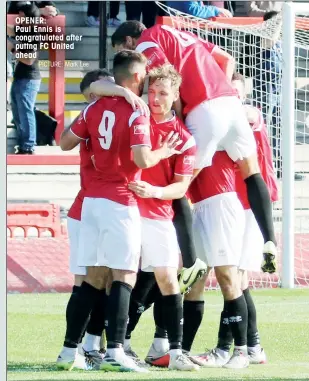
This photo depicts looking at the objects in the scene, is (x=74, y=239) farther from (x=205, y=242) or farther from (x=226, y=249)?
(x=226, y=249)

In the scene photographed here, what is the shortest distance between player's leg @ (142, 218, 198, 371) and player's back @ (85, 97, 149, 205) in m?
0.21

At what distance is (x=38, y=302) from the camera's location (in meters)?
9.36

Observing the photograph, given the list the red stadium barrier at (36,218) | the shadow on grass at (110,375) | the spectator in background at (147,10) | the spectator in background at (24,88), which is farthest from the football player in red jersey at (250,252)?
the spectator in background at (147,10)

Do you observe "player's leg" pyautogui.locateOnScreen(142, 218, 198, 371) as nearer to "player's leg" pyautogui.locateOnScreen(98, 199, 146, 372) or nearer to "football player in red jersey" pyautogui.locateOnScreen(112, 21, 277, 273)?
"player's leg" pyautogui.locateOnScreen(98, 199, 146, 372)

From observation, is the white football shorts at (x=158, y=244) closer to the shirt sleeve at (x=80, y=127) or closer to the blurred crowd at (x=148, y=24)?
the shirt sleeve at (x=80, y=127)

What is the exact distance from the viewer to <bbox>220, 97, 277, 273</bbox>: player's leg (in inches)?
250

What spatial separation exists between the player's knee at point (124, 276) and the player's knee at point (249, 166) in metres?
0.88

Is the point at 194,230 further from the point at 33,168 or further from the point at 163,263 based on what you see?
the point at 33,168

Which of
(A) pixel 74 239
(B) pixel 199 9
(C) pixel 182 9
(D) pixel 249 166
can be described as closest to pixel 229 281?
(D) pixel 249 166

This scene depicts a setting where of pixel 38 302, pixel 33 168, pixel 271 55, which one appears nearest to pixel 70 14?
pixel 33 168

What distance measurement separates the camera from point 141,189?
593cm

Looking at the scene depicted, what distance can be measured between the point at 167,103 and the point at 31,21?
6718 millimetres

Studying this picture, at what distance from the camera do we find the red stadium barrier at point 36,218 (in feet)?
37.7

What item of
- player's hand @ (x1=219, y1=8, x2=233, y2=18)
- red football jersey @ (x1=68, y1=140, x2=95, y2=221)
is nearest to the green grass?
red football jersey @ (x1=68, y1=140, x2=95, y2=221)
